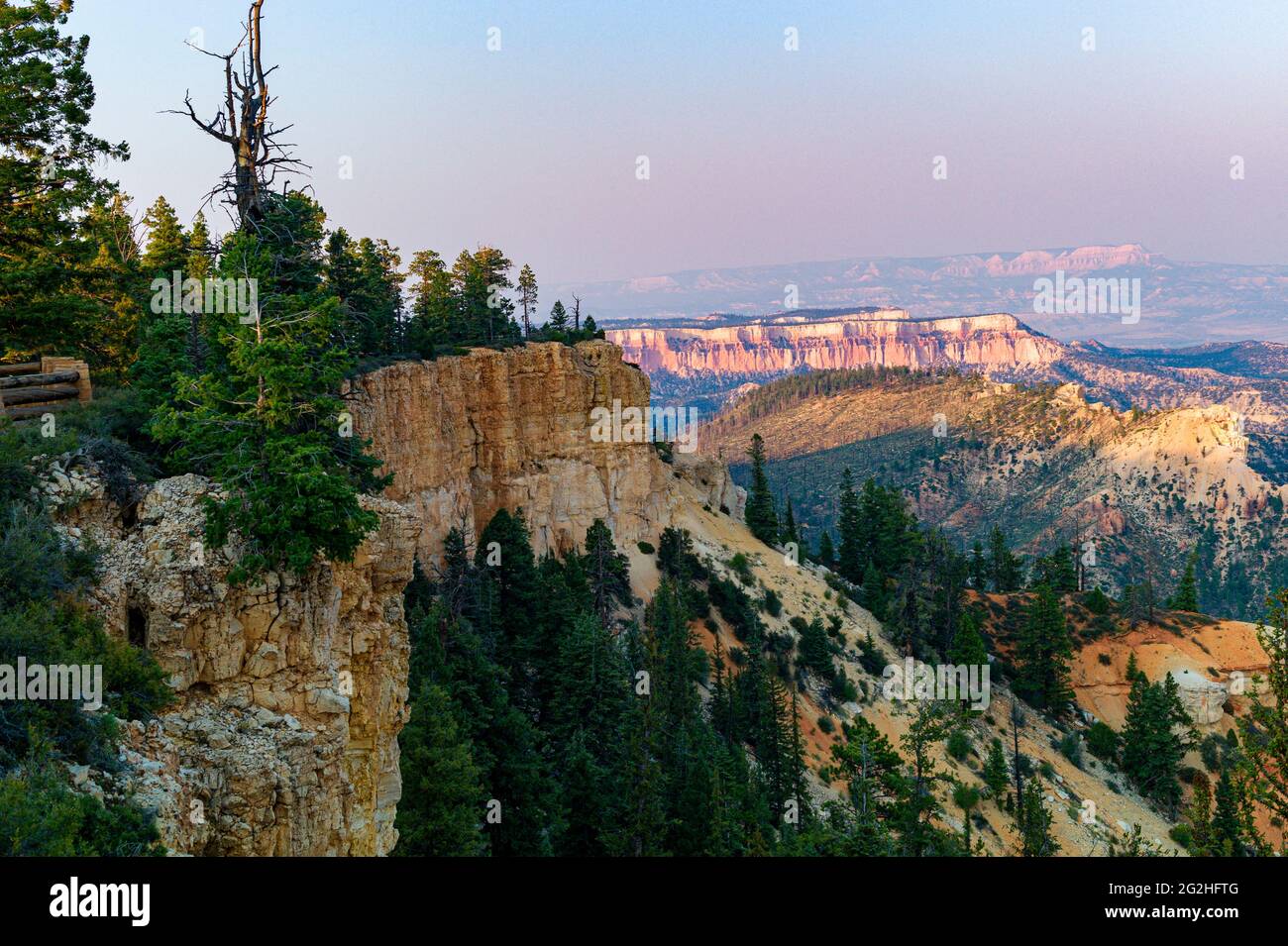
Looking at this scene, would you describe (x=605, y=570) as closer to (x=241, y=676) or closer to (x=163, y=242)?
(x=163, y=242)

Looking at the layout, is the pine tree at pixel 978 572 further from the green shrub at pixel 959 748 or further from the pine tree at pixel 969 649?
the green shrub at pixel 959 748

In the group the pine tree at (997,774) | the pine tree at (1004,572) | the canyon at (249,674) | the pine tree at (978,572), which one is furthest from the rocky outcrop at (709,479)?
the canyon at (249,674)

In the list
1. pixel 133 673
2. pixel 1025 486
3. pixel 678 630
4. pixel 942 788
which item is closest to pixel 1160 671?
pixel 942 788

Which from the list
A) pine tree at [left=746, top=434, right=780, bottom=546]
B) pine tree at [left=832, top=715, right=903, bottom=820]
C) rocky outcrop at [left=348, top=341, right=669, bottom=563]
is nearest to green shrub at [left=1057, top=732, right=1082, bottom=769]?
pine tree at [left=746, top=434, right=780, bottom=546]

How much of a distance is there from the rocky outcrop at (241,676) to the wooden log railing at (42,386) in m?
5.23

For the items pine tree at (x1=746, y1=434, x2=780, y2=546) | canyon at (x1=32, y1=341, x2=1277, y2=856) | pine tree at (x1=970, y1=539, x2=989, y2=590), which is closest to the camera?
canyon at (x1=32, y1=341, x2=1277, y2=856)

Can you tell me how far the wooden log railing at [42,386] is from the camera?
19234 mm

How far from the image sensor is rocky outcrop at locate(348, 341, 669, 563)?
50375mm

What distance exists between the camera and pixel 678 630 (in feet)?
177

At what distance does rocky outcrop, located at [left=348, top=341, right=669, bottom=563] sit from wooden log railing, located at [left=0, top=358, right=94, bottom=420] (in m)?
23.7

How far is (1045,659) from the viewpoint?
75.8m

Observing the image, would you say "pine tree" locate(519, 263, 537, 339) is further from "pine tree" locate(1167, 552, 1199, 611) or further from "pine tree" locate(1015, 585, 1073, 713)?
"pine tree" locate(1167, 552, 1199, 611)
